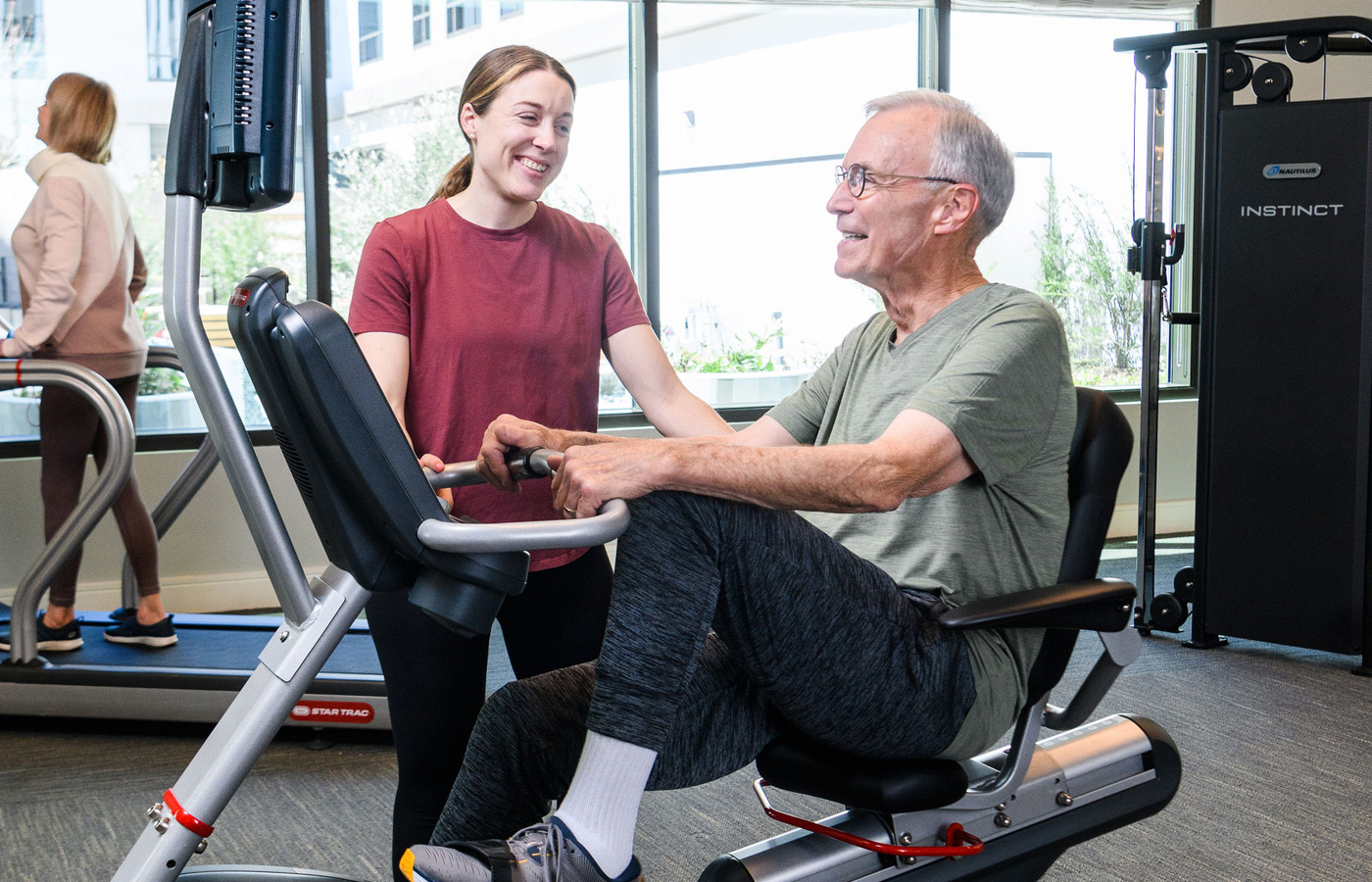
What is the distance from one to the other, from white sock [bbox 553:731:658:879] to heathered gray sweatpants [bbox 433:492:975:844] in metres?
0.02

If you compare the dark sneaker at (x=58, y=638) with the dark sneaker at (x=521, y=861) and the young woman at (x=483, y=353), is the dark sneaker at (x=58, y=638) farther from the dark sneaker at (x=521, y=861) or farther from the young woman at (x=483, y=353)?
the dark sneaker at (x=521, y=861)

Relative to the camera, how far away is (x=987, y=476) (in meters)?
1.46

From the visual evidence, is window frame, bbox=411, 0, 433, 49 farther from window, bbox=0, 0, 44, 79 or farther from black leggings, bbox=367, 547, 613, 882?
black leggings, bbox=367, 547, 613, 882

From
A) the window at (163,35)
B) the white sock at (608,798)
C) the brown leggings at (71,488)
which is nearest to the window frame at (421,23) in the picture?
the window at (163,35)

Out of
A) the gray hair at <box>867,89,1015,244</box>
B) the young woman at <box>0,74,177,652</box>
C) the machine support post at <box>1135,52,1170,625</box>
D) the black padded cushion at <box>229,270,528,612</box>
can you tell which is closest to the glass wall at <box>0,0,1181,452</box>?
the machine support post at <box>1135,52,1170,625</box>

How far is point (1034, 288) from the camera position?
5.30m

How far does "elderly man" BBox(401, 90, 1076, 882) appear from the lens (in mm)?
1232

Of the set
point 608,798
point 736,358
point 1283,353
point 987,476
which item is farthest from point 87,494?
point 1283,353

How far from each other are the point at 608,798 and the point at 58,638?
8.32 feet

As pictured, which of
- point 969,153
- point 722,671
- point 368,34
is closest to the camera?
point 722,671

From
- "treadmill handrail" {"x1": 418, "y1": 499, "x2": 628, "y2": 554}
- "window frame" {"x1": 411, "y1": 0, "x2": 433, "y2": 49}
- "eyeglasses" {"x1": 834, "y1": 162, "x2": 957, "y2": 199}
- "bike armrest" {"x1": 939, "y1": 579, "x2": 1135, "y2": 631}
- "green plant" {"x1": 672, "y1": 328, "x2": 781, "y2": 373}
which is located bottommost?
"bike armrest" {"x1": 939, "y1": 579, "x2": 1135, "y2": 631}

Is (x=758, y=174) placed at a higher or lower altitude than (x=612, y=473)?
higher

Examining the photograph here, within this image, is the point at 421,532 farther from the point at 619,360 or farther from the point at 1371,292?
the point at 1371,292

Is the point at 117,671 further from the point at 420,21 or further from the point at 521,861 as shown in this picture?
the point at 420,21
